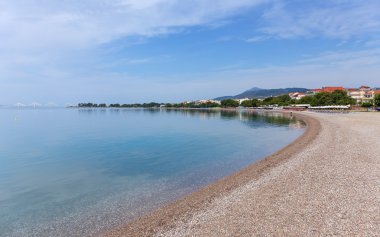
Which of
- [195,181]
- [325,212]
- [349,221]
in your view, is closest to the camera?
[349,221]

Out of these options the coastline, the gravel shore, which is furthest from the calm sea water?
the gravel shore

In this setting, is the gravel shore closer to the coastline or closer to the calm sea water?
the coastline

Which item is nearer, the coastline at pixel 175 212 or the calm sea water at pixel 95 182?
the coastline at pixel 175 212

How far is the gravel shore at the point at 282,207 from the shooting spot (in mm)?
7984

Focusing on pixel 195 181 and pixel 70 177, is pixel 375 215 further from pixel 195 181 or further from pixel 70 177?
pixel 70 177

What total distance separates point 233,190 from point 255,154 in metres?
12.5

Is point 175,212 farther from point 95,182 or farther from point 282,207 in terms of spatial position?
point 95,182

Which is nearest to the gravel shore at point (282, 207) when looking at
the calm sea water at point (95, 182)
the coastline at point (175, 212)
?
the coastline at point (175, 212)

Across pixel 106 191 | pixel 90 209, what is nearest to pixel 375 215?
pixel 90 209

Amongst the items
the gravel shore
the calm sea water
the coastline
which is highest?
the gravel shore

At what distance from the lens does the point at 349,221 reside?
812 cm

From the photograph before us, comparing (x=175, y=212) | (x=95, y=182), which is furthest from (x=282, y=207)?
(x=95, y=182)

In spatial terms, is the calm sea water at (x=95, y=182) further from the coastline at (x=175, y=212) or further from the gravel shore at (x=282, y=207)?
the gravel shore at (x=282, y=207)

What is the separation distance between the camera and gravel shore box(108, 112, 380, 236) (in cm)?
798
